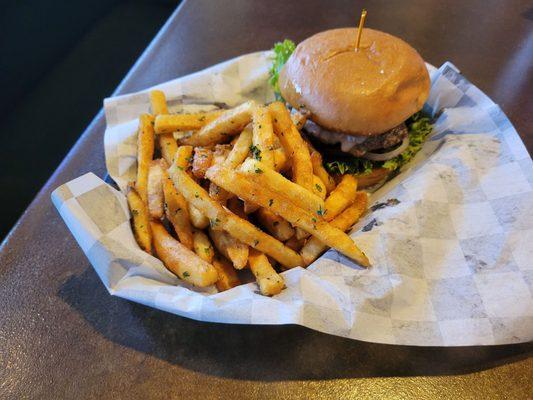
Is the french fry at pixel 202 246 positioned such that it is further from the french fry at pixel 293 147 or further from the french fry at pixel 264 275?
the french fry at pixel 293 147

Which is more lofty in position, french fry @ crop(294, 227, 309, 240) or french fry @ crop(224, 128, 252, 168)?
french fry @ crop(224, 128, 252, 168)

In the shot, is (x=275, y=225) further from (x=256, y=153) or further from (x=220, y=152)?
(x=220, y=152)

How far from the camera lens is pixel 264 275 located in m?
1.42

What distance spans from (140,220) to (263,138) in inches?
24.2

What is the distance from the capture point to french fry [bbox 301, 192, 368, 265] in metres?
1.52

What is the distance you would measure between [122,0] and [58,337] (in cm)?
369

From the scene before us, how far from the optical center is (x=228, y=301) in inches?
52.7

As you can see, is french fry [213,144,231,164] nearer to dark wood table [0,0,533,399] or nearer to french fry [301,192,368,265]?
french fry [301,192,368,265]

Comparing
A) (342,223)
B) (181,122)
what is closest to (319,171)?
(342,223)

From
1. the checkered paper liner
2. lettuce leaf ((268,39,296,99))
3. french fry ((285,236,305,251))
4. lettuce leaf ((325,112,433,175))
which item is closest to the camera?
the checkered paper liner

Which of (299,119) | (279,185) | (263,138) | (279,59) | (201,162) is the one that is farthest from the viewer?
(279,59)

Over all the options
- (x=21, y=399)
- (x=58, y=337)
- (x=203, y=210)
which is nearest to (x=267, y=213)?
(x=203, y=210)

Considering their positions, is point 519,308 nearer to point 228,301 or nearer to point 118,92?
point 228,301

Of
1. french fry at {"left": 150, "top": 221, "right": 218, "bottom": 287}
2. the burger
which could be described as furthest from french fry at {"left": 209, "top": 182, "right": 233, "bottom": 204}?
the burger
